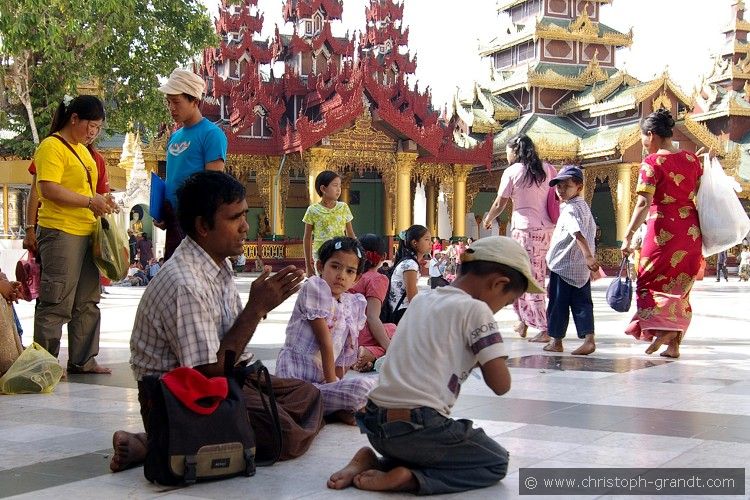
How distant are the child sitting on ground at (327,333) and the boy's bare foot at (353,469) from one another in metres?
1.02

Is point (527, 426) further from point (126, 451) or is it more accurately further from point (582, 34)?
point (582, 34)

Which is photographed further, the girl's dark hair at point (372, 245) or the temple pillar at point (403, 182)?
the temple pillar at point (403, 182)

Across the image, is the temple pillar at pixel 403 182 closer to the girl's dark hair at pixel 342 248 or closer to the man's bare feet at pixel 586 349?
the man's bare feet at pixel 586 349

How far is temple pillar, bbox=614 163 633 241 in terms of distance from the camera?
1118 inches

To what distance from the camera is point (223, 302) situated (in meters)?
3.25

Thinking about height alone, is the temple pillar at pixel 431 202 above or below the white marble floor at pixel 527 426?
above

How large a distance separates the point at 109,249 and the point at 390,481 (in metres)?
3.21

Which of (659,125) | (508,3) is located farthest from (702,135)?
(659,125)

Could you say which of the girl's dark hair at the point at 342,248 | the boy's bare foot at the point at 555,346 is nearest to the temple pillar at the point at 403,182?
the boy's bare foot at the point at 555,346

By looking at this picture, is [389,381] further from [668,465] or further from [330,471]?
[668,465]

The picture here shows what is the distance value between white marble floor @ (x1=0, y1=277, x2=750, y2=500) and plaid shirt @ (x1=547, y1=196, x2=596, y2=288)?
619mm

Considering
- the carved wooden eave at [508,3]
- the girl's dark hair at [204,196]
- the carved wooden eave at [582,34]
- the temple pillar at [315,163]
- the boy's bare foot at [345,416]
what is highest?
the carved wooden eave at [508,3]

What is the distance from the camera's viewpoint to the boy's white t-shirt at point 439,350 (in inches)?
114

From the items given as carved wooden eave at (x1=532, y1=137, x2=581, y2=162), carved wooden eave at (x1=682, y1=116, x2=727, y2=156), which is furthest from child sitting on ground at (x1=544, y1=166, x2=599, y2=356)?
carved wooden eave at (x1=682, y1=116, x2=727, y2=156)
